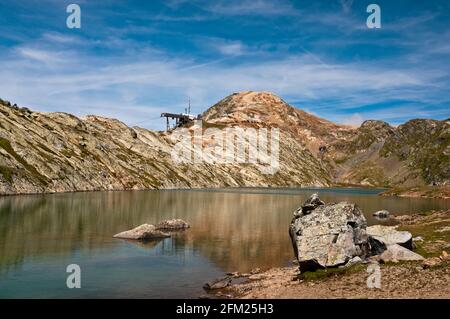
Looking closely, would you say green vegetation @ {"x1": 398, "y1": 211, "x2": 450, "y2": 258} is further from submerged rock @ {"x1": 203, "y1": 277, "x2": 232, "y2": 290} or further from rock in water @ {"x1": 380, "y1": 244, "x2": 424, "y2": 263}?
submerged rock @ {"x1": 203, "y1": 277, "x2": 232, "y2": 290}

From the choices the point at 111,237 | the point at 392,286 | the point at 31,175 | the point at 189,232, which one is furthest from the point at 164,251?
the point at 31,175

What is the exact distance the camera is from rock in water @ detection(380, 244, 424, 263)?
43.3m

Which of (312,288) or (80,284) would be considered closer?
(312,288)

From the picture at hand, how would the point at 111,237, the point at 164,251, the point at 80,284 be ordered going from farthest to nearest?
the point at 111,237 < the point at 164,251 < the point at 80,284

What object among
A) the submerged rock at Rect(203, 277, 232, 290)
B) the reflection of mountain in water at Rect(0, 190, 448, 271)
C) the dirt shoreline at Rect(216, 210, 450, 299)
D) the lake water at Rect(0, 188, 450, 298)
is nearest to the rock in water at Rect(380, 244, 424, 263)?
the dirt shoreline at Rect(216, 210, 450, 299)

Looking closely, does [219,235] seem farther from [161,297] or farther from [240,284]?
[161,297]

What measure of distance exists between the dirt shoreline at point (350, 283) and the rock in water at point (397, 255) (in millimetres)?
2062

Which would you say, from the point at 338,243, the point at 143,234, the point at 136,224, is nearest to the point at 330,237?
the point at 338,243

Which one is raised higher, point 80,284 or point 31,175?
point 31,175

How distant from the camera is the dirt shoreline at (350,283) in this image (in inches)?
1268

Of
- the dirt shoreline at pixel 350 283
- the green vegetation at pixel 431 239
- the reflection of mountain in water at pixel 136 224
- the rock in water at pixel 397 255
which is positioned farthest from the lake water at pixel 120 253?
the green vegetation at pixel 431 239
